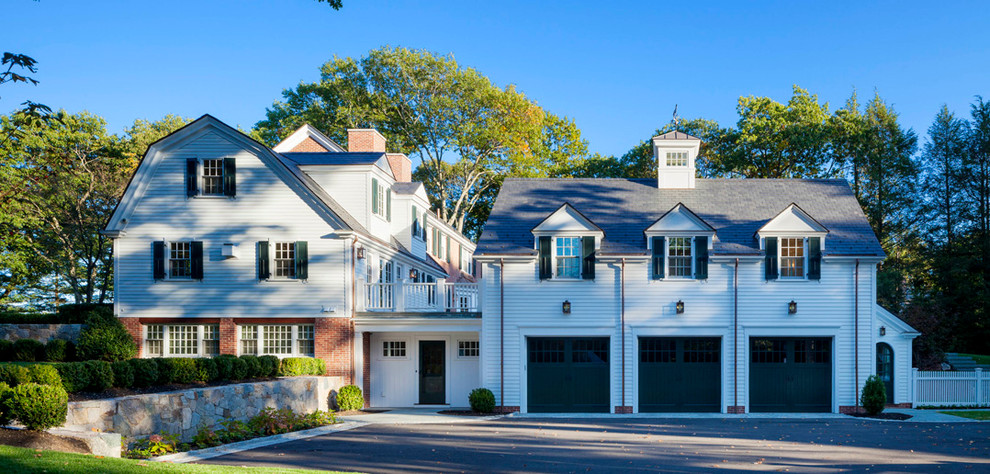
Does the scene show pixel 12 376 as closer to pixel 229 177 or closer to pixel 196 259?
pixel 196 259

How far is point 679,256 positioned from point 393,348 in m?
9.36

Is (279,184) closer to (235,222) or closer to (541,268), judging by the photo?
(235,222)

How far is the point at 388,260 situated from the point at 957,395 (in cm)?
1859

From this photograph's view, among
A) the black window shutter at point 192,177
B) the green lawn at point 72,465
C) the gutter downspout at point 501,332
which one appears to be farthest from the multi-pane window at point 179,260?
the green lawn at point 72,465

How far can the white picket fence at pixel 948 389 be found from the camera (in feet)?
83.9

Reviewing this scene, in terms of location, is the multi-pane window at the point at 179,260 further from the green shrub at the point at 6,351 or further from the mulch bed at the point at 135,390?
the mulch bed at the point at 135,390

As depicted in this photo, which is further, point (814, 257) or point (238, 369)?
point (814, 257)

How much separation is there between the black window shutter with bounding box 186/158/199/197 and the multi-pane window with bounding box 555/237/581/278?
35.8ft

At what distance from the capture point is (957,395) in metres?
25.7

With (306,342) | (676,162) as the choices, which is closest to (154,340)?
(306,342)

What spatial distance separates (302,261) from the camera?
24.6 meters

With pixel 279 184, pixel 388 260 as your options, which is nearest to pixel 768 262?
pixel 388 260

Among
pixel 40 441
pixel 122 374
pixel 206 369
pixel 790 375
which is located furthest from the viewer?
pixel 790 375

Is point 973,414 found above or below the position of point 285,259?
below
